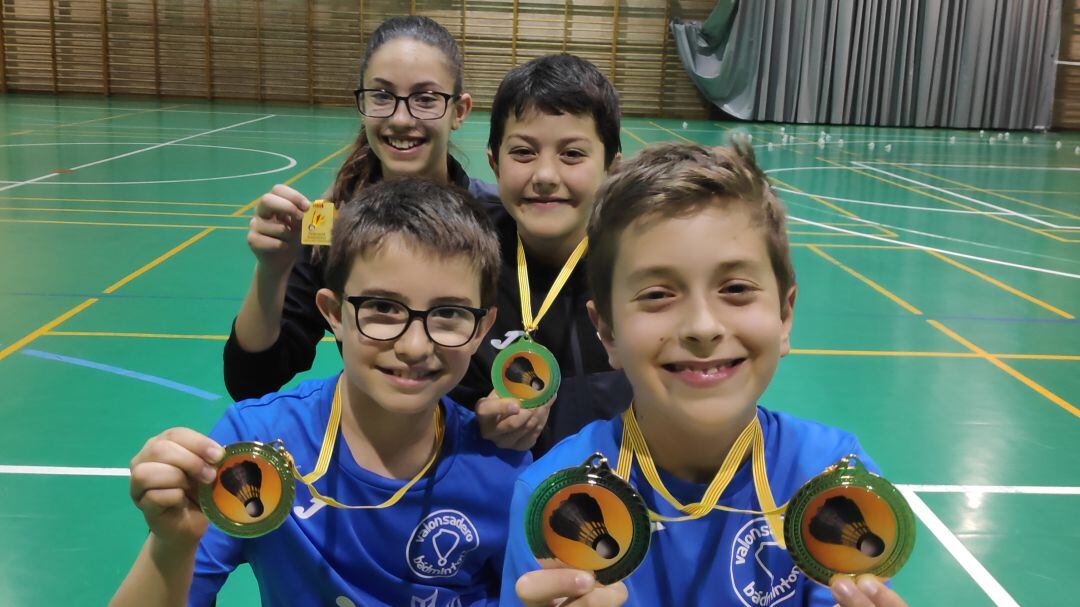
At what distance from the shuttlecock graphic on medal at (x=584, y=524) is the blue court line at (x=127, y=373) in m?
3.39

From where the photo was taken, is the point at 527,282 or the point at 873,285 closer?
the point at 527,282

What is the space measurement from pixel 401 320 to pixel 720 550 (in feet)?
2.32

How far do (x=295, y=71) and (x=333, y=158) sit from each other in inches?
388

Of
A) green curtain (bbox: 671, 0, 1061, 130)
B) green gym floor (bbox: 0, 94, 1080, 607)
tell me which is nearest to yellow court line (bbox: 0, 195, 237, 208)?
green gym floor (bbox: 0, 94, 1080, 607)

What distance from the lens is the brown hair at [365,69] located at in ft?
7.95

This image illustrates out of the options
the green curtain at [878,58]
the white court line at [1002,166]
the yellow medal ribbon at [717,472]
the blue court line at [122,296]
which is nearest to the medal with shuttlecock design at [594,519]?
the yellow medal ribbon at [717,472]

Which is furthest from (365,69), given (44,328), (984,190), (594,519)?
(984,190)

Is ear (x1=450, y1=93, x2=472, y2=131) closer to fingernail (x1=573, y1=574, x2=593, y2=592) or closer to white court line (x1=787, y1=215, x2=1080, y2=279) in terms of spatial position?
fingernail (x1=573, y1=574, x2=593, y2=592)

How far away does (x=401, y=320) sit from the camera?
162 cm

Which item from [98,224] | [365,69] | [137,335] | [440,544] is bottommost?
[137,335]

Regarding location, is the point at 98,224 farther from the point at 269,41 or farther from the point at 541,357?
the point at 269,41

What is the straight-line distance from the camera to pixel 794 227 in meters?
8.59

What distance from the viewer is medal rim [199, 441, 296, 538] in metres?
1.31

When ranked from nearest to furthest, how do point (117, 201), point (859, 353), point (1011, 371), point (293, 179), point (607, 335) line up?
1. point (607, 335)
2. point (1011, 371)
3. point (859, 353)
4. point (117, 201)
5. point (293, 179)
